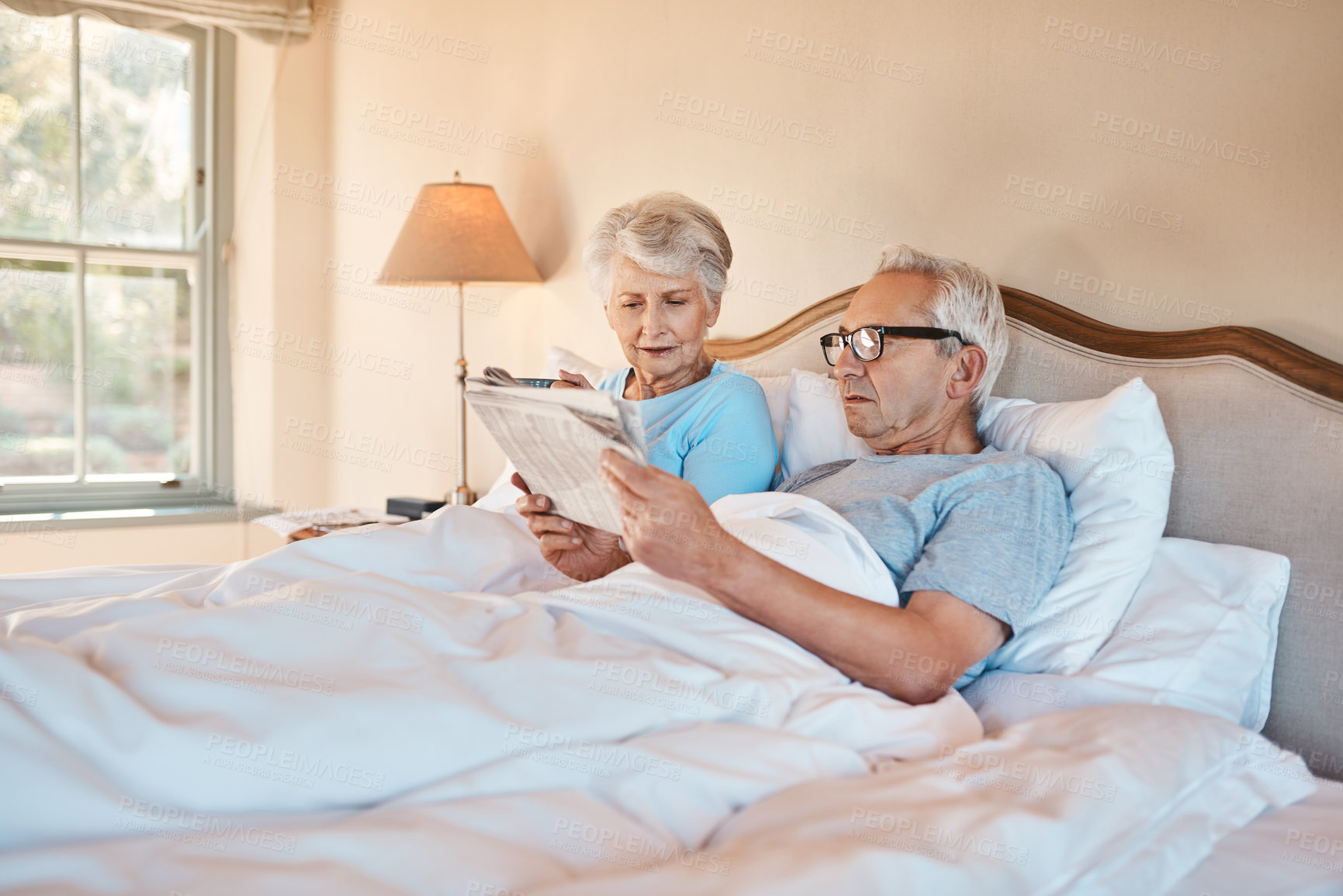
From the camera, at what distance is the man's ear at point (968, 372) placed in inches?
60.7

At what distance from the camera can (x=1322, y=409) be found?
1265 millimetres

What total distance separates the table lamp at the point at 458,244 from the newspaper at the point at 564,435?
1459 millimetres

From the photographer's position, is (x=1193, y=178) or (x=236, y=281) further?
(x=236, y=281)

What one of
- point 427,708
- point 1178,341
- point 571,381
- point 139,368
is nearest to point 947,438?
point 1178,341

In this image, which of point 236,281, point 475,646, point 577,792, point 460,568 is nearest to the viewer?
point 577,792

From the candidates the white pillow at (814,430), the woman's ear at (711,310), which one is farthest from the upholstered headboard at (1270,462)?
the woman's ear at (711,310)

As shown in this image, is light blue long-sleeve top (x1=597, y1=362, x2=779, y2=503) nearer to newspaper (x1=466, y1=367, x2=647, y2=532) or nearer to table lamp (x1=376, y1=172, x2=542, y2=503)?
newspaper (x1=466, y1=367, x2=647, y2=532)

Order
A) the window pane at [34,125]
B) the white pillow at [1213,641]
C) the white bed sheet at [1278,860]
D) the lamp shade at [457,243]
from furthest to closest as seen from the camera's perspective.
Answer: the window pane at [34,125] → the lamp shade at [457,243] → the white pillow at [1213,641] → the white bed sheet at [1278,860]

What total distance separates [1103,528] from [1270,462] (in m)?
0.23

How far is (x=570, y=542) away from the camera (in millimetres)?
1567

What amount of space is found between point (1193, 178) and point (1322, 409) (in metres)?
0.40

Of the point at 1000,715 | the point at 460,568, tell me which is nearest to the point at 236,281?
the point at 460,568

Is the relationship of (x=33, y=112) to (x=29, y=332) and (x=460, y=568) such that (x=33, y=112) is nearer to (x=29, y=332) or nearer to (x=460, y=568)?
(x=29, y=332)

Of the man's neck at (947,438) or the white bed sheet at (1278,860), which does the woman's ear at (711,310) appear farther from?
the white bed sheet at (1278,860)
